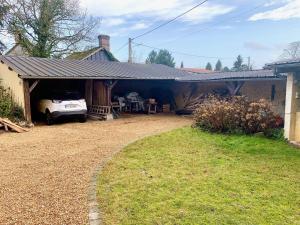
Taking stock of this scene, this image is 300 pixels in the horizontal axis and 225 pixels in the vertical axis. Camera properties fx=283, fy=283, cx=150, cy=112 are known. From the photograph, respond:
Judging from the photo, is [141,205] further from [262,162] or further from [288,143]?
[288,143]

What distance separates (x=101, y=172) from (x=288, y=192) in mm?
3476

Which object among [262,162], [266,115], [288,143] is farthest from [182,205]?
[266,115]

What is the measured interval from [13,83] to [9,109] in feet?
4.29

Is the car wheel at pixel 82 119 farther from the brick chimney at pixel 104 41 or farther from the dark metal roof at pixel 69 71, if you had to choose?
the brick chimney at pixel 104 41

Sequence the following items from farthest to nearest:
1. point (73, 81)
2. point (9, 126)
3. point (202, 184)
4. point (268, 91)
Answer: point (73, 81)
point (268, 91)
point (9, 126)
point (202, 184)

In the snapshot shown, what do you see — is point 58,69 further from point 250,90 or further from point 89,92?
point 250,90

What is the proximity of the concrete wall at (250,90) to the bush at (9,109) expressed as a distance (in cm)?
998

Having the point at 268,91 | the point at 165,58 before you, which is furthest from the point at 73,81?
the point at 165,58

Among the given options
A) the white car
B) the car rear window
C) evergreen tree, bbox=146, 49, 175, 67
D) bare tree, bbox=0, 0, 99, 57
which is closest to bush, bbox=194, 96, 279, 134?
the white car

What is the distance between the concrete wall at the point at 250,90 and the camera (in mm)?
13305

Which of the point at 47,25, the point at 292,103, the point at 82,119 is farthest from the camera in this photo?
the point at 47,25

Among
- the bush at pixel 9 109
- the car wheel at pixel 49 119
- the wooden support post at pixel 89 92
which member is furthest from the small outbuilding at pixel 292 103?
the bush at pixel 9 109

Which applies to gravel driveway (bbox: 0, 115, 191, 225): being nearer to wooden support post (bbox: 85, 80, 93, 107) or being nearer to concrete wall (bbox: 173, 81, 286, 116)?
wooden support post (bbox: 85, 80, 93, 107)

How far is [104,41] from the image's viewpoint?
2647 centimetres
